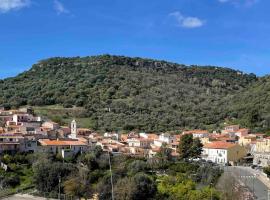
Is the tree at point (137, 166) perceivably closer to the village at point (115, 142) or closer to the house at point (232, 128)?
the village at point (115, 142)

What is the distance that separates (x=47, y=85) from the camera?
107688mm

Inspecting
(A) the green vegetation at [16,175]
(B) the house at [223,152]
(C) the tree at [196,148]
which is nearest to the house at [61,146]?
(A) the green vegetation at [16,175]

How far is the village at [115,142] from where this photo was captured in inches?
2094

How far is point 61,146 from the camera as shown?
5403 centimetres

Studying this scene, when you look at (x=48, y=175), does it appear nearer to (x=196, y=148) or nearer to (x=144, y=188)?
(x=144, y=188)

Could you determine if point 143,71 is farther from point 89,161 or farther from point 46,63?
point 89,161

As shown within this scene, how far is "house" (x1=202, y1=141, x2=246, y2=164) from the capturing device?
209 ft

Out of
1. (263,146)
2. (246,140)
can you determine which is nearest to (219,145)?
(263,146)

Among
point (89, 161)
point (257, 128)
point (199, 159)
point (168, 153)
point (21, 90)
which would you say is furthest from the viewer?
point (21, 90)

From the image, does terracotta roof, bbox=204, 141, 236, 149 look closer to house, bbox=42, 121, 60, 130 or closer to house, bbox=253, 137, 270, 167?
house, bbox=253, 137, 270, 167

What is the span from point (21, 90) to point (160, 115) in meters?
30.4

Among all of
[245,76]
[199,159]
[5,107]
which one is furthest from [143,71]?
[199,159]

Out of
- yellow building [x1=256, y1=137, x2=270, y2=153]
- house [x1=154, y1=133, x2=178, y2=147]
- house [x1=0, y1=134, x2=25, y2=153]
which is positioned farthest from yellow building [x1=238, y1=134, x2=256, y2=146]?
house [x1=0, y1=134, x2=25, y2=153]

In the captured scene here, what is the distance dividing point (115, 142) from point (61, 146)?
11175mm
